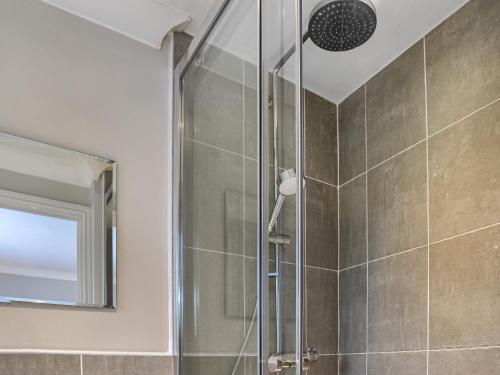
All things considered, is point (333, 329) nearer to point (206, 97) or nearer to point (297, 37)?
point (206, 97)

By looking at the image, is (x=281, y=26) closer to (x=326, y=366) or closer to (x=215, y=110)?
(x=215, y=110)

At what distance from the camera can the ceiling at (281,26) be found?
99 cm

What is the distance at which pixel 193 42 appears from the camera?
1.36 meters

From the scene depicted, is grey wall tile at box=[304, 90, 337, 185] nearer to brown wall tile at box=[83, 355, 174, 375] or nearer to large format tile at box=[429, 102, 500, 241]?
large format tile at box=[429, 102, 500, 241]

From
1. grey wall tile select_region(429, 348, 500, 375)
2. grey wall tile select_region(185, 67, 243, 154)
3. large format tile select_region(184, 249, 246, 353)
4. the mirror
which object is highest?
grey wall tile select_region(185, 67, 243, 154)

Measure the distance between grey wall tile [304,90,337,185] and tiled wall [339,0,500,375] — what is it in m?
0.05

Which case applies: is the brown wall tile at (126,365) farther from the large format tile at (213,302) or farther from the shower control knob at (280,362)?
the shower control knob at (280,362)

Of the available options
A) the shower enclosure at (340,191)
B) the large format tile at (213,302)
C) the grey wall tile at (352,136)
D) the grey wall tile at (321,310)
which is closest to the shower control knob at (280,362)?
the shower enclosure at (340,191)

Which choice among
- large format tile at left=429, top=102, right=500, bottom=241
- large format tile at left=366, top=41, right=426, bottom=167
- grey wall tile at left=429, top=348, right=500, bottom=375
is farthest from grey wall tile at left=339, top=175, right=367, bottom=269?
grey wall tile at left=429, top=348, right=500, bottom=375

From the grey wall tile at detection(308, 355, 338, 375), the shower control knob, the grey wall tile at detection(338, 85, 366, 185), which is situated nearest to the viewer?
the shower control knob

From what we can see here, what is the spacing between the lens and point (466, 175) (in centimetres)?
134

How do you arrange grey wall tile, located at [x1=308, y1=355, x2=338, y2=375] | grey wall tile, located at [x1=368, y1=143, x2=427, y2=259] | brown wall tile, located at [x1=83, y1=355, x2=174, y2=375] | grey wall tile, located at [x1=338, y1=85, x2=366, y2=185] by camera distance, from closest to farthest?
brown wall tile, located at [x1=83, y1=355, x2=174, y2=375] < grey wall tile, located at [x1=368, y1=143, x2=427, y2=259] < grey wall tile, located at [x1=308, y1=355, x2=338, y2=375] < grey wall tile, located at [x1=338, y1=85, x2=366, y2=185]

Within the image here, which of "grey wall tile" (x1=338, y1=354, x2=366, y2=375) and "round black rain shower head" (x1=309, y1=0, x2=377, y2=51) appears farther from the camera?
"grey wall tile" (x1=338, y1=354, x2=366, y2=375)

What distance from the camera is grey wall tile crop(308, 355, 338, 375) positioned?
5.18ft
